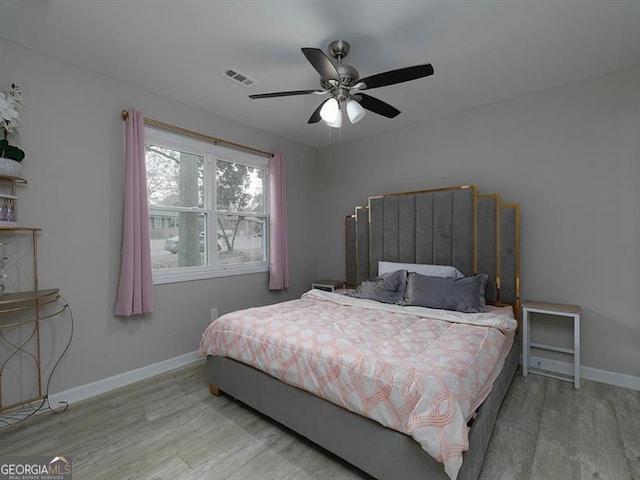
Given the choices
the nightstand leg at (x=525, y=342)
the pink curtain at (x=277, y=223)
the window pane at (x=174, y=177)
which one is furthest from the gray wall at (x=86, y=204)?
the nightstand leg at (x=525, y=342)

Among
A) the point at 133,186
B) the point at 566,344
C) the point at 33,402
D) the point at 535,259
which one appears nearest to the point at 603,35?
the point at 535,259

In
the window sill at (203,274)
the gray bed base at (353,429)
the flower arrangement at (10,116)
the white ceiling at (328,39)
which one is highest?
the white ceiling at (328,39)

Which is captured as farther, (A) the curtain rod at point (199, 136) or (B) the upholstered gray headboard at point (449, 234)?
(B) the upholstered gray headboard at point (449, 234)

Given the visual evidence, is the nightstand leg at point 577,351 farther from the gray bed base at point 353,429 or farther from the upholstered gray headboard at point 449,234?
the gray bed base at point 353,429

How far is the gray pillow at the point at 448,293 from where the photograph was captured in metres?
2.70

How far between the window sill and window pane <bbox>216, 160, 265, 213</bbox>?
715mm

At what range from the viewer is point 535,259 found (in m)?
3.02

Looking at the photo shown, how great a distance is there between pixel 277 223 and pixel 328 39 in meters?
2.26

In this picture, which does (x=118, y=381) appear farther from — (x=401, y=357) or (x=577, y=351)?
(x=577, y=351)

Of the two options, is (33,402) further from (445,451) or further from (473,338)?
(473,338)

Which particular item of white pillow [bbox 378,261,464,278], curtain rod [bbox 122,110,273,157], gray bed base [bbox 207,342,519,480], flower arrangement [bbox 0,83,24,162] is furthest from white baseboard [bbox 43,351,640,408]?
curtain rod [bbox 122,110,273,157]

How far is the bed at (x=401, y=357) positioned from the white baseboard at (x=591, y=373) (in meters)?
0.34

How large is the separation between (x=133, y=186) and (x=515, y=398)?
11.9ft

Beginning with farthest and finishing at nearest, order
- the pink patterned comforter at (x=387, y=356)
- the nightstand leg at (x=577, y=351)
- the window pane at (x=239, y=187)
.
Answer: the window pane at (x=239, y=187) → the nightstand leg at (x=577, y=351) → the pink patterned comforter at (x=387, y=356)
